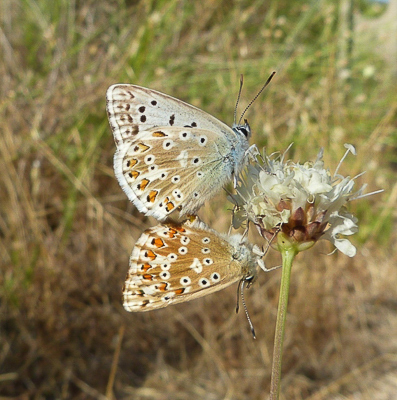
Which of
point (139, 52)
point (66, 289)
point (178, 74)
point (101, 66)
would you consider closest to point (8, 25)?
point (101, 66)

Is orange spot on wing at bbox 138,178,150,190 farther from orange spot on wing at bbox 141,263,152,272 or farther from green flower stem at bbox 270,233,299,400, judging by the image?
green flower stem at bbox 270,233,299,400

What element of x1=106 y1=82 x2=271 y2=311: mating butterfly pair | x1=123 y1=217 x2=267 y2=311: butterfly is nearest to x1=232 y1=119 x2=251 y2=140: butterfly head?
x1=106 y1=82 x2=271 y2=311: mating butterfly pair

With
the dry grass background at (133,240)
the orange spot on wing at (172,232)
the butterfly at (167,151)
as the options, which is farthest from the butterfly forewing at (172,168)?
the dry grass background at (133,240)

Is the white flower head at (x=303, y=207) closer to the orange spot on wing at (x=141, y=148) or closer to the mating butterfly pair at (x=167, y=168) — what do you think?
the mating butterfly pair at (x=167, y=168)

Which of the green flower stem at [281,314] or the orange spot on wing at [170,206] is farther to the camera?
the orange spot on wing at [170,206]

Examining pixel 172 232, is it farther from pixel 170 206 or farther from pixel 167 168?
pixel 167 168

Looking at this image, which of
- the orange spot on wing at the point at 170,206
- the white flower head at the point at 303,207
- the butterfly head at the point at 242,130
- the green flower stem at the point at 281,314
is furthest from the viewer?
the butterfly head at the point at 242,130
